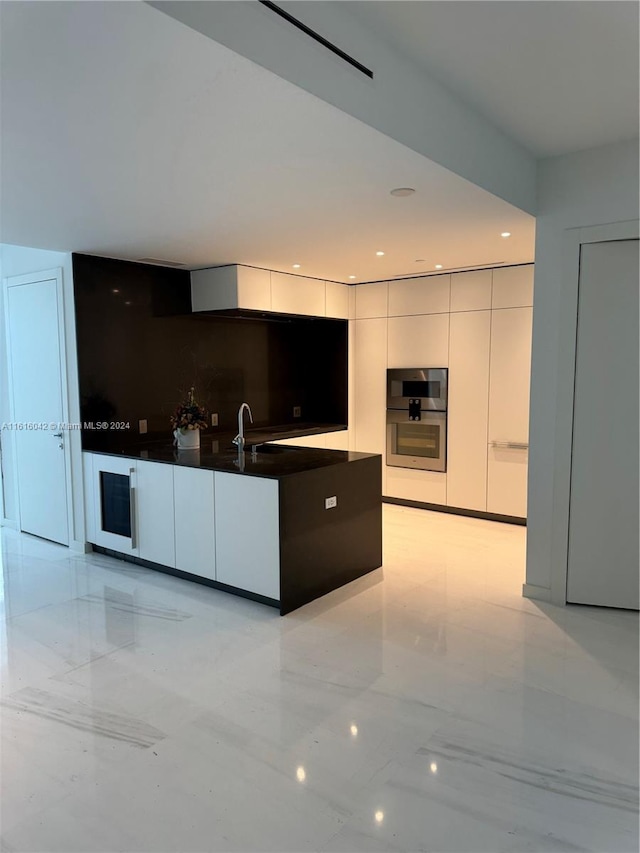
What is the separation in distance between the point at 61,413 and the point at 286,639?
2.70 metres

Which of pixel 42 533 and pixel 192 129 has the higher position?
pixel 192 129

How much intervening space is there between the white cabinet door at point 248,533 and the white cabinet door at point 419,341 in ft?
9.05

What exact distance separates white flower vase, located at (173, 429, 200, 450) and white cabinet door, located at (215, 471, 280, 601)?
0.87 metres

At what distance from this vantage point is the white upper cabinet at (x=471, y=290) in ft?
17.2

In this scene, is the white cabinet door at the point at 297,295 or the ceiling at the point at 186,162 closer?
the ceiling at the point at 186,162

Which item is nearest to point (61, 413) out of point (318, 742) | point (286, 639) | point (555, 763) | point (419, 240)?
point (286, 639)

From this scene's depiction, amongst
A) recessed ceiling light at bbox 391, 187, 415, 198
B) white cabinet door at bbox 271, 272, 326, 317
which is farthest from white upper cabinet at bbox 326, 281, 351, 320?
recessed ceiling light at bbox 391, 187, 415, 198

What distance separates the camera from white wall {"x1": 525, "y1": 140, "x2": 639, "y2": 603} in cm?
324

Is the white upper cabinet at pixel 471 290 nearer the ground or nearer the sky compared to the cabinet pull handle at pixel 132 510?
nearer the sky

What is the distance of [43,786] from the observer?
6.70 ft

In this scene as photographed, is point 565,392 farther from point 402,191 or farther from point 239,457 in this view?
point 239,457

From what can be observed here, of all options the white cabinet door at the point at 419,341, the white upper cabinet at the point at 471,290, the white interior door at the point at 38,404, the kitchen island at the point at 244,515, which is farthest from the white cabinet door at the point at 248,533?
the white upper cabinet at the point at 471,290

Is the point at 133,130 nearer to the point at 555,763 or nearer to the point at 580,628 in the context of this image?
the point at 555,763

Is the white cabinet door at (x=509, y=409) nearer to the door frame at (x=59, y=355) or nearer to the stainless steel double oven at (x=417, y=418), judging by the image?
the stainless steel double oven at (x=417, y=418)
